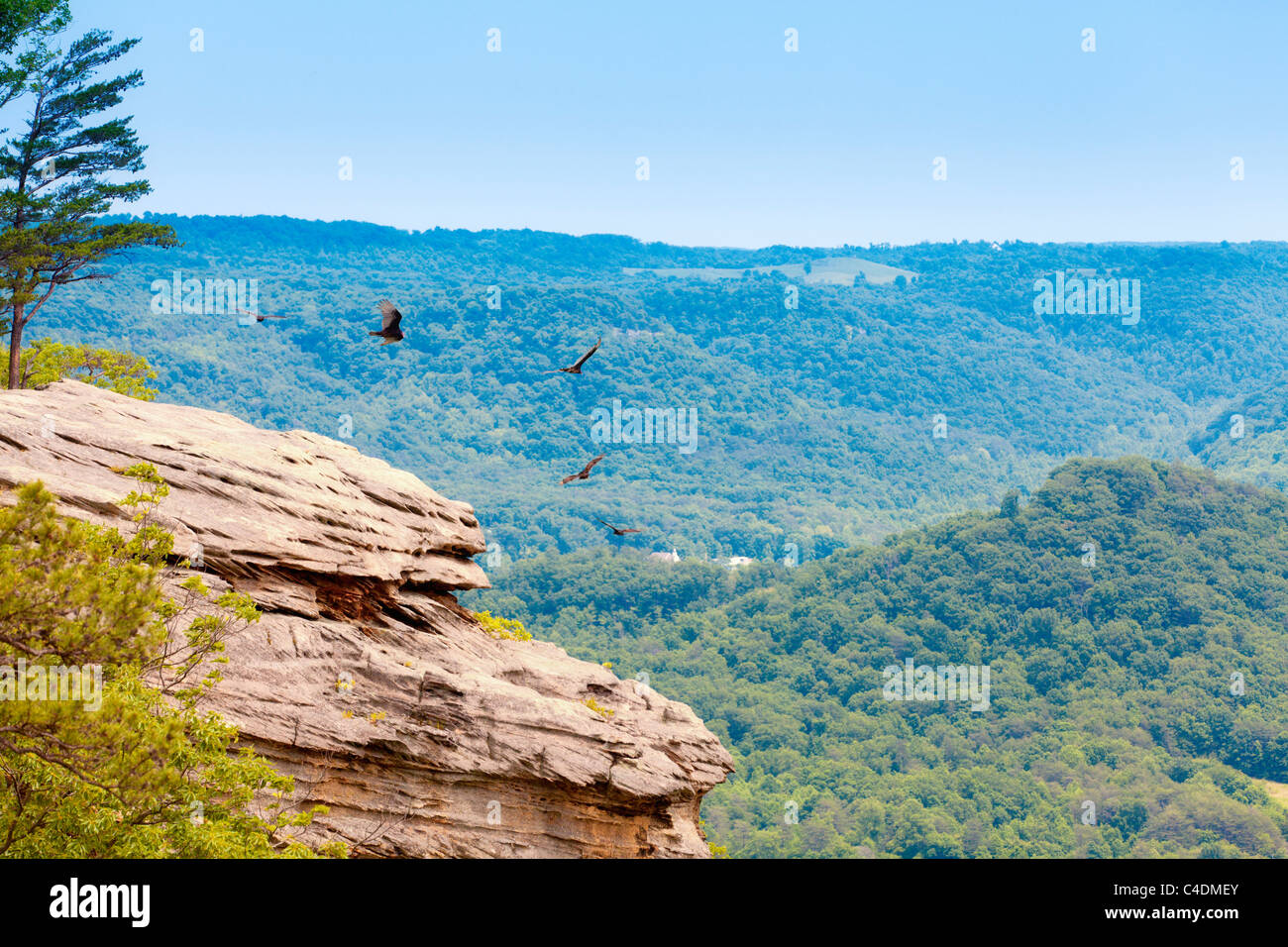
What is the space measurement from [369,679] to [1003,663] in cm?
13651

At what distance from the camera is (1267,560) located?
154500 mm

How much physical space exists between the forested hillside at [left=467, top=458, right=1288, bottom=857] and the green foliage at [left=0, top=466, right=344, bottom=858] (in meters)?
92.1

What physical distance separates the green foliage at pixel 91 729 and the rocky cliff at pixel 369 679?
9.95ft

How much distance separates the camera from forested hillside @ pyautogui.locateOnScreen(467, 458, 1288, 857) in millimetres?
107500

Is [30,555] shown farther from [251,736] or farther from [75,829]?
[251,736]

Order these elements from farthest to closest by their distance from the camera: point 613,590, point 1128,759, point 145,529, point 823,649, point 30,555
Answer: point 613,590 < point 823,649 < point 1128,759 < point 145,529 < point 30,555

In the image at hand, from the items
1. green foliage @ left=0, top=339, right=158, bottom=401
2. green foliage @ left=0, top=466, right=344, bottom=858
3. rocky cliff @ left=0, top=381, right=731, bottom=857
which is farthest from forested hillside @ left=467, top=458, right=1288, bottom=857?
green foliage @ left=0, top=466, right=344, bottom=858

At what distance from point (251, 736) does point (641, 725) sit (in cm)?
704

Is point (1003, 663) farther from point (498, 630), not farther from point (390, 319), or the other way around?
point (390, 319)

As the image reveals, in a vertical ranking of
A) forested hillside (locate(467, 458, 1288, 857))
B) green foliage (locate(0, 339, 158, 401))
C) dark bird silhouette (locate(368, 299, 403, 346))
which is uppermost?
dark bird silhouette (locate(368, 299, 403, 346))

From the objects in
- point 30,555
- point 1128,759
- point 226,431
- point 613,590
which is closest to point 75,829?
point 30,555

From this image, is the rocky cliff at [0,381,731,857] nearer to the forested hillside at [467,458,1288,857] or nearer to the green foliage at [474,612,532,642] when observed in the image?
the green foliage at [474,612,532,642]

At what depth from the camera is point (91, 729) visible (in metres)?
13.2
